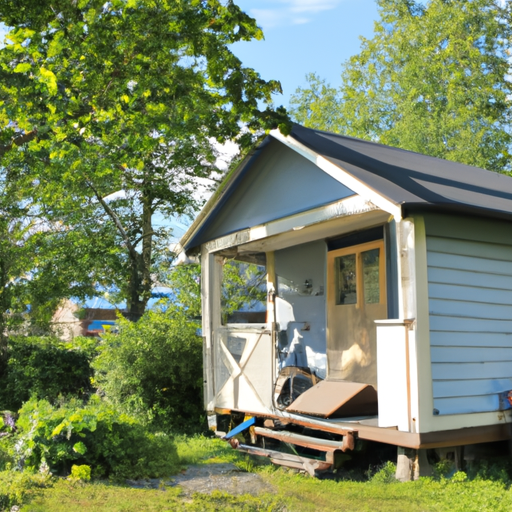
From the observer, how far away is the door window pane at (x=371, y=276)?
29.3ft

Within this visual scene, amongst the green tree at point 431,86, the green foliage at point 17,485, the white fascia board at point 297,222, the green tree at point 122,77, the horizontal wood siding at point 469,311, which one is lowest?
the green foliage at point 17,485

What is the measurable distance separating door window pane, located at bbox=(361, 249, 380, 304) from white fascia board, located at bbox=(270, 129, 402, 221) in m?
1.69

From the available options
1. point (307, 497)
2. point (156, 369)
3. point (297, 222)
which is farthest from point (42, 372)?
point (307, 497)

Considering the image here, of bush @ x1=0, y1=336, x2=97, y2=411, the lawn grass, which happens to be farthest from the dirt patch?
bush @ x1=0, y1=336, x2=97, y2=411

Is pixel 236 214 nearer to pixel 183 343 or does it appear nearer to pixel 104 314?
pixel 183 343

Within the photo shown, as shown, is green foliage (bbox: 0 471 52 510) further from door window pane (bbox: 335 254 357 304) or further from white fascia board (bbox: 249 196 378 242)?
door window pane (bbox: 335 254 357 304)

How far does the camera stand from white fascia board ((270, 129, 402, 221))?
6703 mm

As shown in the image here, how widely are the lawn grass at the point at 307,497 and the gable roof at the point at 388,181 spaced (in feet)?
9.37

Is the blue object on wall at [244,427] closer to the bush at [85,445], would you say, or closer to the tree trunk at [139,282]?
the bush at [85,445]

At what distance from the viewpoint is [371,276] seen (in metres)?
9.07

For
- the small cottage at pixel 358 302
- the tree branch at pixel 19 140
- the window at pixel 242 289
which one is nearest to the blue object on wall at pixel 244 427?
the small cottage at pixel 358 302

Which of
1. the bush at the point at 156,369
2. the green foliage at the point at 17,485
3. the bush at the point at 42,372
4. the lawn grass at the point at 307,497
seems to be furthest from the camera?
the bush at the point at 42,372

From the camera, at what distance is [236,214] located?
33.0 ft

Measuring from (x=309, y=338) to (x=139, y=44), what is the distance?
5.32 meters
